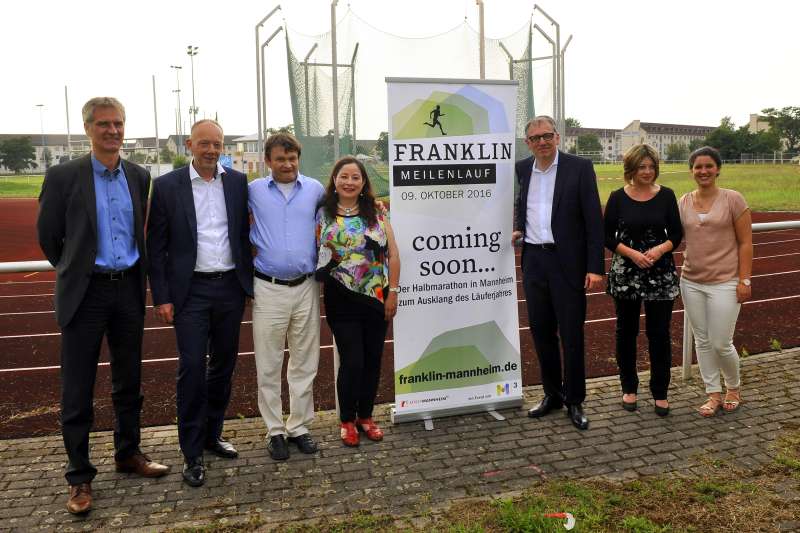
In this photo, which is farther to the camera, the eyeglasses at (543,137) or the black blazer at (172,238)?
the eyeglasses at (543,137)

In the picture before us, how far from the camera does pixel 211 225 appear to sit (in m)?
3.89

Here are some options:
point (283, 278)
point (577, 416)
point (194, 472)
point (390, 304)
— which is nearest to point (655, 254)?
point (577, 416)

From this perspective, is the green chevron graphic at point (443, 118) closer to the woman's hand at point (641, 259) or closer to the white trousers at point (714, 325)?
the woman's hand at point (641, 259)

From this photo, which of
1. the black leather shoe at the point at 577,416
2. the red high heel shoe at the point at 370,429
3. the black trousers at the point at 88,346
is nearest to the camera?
the black trousers at the point at 88,346

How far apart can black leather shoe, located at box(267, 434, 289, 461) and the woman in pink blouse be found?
116 inches

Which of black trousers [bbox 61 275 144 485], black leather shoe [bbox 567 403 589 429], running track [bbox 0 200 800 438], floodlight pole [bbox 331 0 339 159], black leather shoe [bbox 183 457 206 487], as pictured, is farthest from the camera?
floodlight pole [bbox 331 0 339 159]

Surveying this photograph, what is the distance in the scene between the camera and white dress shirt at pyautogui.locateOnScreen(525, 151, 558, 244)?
4574 mm

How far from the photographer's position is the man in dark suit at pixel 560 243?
4.50 meters

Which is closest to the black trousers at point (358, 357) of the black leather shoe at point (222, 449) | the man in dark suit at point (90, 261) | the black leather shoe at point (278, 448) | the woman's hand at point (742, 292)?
the black leather shoe at point (278, 448)

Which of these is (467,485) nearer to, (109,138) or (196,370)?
(196,370)

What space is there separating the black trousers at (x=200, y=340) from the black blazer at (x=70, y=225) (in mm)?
588

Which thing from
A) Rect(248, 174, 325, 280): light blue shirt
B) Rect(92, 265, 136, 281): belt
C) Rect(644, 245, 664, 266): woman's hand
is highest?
Rect(248, 174, 325, 280): light blue shirt

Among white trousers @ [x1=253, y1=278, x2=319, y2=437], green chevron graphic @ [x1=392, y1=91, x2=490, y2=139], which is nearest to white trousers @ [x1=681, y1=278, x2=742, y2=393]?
green chevron graphic @ [x1=392, y1=91, x2=490, y2=139]

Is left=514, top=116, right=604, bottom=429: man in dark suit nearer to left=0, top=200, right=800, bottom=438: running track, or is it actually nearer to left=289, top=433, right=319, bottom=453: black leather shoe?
left=0, top=200, right=800, bottom=438: running track
